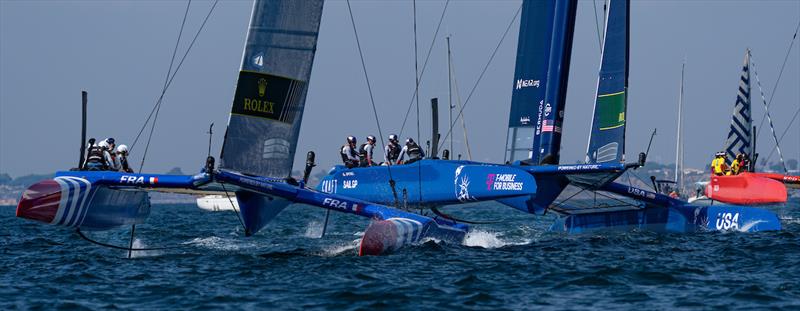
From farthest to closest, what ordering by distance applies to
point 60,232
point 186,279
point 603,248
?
1. point 60,232
2. point 603,248
3. point 186,279

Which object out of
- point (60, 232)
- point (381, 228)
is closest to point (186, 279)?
point (381, 228)

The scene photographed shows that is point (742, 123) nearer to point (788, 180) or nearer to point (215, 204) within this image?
point (788, 180)

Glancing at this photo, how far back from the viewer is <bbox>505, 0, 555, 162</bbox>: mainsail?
1775 centimetres

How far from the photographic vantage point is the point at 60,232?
21594mm

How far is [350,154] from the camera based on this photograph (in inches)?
734

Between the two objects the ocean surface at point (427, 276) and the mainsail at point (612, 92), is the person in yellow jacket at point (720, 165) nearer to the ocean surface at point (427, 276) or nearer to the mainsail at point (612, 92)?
the mainsail at point (612, 92)

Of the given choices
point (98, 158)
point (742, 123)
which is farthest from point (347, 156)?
point (742, 123)

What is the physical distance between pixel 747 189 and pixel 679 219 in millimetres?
3371

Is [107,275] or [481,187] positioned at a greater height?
[481,187]

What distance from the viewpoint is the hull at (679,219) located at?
58.3 feet

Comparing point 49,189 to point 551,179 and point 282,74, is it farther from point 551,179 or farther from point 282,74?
point 551,179

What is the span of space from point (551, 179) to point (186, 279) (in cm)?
702

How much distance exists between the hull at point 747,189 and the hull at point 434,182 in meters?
6.75

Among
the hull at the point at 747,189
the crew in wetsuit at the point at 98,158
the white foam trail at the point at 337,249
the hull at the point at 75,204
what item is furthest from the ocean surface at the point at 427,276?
the hull at the point at 747,189
